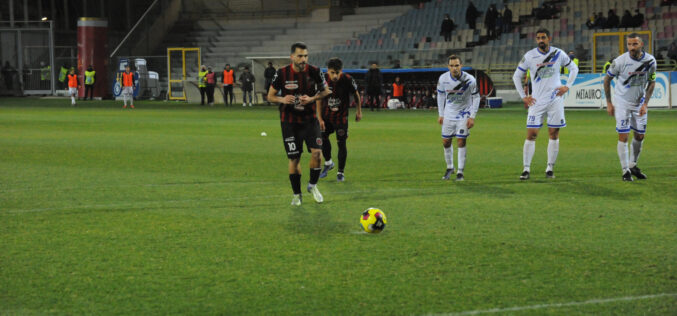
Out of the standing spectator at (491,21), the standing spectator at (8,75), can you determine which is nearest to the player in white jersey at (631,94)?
the standing spectator at (491,21)

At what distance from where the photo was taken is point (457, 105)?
1216cm

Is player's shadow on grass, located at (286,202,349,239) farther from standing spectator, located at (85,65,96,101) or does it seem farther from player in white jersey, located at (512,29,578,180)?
standing spectator, located at (85,65,96,101)

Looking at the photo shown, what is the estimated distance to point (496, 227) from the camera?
26.5ft

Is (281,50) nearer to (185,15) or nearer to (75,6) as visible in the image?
(185,15)

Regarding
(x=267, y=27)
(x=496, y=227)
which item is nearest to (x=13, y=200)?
(x=496, y=227)

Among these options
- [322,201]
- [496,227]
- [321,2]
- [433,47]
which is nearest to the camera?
[496,227]

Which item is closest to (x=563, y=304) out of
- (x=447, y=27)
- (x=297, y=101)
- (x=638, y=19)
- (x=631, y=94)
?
(x=297, y=101)

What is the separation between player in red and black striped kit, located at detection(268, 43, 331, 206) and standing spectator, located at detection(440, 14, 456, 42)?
32.8 metres

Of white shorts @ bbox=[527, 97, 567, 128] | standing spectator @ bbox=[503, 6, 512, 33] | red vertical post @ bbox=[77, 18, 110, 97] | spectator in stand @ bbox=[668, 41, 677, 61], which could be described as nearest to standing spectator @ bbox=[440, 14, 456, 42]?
standing spectator @ bbox=[503, 6, 512, 33]

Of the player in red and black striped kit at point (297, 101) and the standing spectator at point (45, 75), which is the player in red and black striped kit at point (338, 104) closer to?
the player in red and black striped kit at point (297, 101)

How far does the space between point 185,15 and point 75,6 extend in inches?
361

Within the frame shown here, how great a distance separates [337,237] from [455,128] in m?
4.96

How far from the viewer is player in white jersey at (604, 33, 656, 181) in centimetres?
1167

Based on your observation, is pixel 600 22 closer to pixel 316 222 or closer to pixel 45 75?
pixel 316 222
